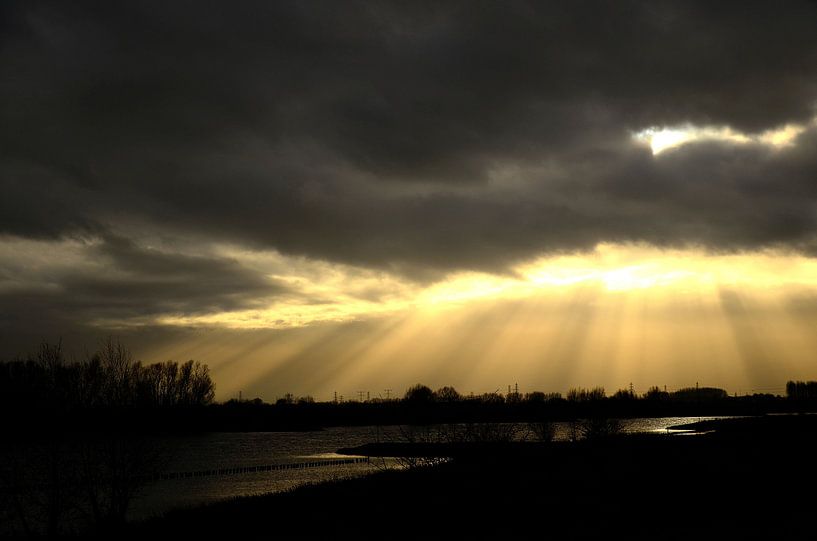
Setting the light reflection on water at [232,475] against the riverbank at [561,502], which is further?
the light reflection on water at [232,475]

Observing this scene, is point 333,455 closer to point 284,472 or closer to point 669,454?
point 284,472

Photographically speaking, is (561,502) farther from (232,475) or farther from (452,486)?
(232,475)

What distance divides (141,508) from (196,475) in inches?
1159

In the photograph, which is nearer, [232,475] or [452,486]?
[452,486]

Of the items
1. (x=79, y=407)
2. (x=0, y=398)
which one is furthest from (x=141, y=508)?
(x=0, y=398)

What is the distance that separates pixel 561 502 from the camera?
29.4 metres

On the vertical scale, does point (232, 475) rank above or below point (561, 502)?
below

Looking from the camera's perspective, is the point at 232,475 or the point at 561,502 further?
the point at 232,475

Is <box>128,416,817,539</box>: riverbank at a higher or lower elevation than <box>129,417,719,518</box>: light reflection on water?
higher

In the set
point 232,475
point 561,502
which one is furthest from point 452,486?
point 232,475

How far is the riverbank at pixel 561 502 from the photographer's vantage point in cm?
2461

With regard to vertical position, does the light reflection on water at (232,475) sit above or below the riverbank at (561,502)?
below

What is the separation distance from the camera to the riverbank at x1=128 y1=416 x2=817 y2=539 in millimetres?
24609

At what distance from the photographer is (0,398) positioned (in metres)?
74.4
